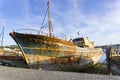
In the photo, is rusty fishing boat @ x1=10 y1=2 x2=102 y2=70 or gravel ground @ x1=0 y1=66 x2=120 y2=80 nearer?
gravel ground @ x1=0 y1=66 x2=120 y2=80

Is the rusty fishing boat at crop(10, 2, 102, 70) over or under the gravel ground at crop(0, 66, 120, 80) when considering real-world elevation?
over

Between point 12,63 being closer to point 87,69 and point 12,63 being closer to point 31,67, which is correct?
point 31,67

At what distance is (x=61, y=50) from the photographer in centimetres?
2430

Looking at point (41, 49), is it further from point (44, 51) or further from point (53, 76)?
point (53, 76)

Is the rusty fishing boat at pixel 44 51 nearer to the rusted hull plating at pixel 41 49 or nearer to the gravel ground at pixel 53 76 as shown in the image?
the rusted hull plating at pixel 41 49

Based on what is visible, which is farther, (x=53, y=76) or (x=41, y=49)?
(x=41, y=49)

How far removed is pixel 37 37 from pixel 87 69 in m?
11.0

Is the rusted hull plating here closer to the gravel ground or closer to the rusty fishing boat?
the rusty fishing boat

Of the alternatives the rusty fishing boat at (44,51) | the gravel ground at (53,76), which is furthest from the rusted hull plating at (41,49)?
the gravel ground at (53,76)

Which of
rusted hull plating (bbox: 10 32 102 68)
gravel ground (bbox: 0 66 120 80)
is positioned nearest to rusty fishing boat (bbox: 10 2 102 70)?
rusted hull plating (bbox: 10 32 102 68)

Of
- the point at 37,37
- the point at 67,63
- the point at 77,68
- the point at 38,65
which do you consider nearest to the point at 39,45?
the point at 37,37

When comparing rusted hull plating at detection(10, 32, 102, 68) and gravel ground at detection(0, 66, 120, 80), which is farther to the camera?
Result: rusted hull plating at detection(10, 32, 102, 68)

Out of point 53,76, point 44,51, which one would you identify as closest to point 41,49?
point 44,51

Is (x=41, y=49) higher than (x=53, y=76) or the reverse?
higher
